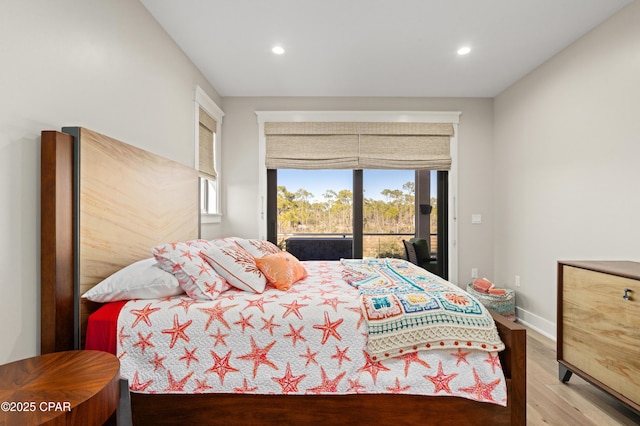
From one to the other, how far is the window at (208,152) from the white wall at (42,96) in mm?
904

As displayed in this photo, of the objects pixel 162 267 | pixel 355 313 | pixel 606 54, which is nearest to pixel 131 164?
pixel 162 267

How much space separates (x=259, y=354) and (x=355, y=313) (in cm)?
51

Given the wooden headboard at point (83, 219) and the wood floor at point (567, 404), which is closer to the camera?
the wooden headboard at point (83, 219)

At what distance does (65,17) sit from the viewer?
1.57 meters

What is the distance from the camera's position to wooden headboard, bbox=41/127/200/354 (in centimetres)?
142

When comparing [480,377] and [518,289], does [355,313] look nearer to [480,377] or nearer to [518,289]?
[480,377]

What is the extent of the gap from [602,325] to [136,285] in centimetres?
268

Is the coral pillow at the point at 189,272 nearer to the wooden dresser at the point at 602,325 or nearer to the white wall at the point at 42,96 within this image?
the white wall at the point at 42,96

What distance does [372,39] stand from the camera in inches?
103

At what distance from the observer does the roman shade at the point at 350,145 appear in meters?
3.88

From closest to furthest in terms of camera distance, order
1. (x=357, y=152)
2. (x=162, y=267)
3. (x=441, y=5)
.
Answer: (x=162, y=267) → (x=441, y=5) → (x=357, y=152)

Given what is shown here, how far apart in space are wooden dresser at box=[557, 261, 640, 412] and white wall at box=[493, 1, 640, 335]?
514mm

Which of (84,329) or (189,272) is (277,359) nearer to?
(189,272)

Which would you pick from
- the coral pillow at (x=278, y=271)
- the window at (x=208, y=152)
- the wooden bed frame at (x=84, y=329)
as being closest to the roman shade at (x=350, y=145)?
the window at (x=208, y=152)
